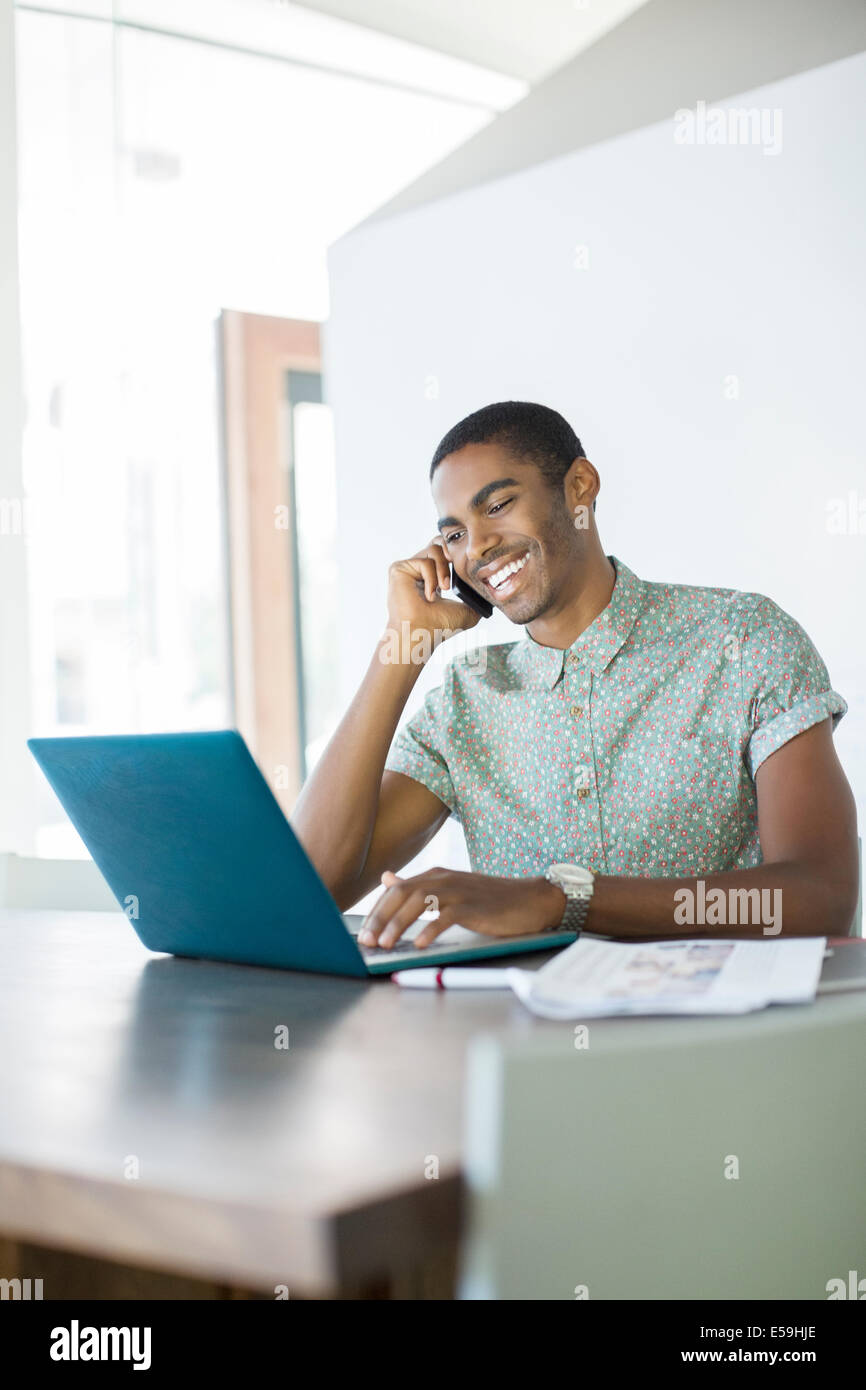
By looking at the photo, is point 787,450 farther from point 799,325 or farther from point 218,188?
point 218,188

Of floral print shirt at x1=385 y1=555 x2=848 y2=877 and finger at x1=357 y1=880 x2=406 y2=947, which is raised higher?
floral print shirt at x1=385 y1=555 x2=848 y2=877

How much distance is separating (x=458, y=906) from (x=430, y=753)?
2.47 feet

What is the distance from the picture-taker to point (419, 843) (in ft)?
6.90

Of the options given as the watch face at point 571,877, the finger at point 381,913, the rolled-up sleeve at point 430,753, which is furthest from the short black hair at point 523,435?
the finger at point 381,913

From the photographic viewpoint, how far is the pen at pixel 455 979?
47.3 inches

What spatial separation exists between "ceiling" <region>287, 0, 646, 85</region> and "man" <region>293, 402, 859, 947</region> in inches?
101

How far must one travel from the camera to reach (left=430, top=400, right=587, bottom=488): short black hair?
2.07 m

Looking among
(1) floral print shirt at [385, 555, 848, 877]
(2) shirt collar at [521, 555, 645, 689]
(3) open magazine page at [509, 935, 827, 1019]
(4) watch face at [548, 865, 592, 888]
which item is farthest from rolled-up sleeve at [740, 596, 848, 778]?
(3) open magazine page at [509, 935, 827, 1019]

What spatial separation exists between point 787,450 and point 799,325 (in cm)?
27

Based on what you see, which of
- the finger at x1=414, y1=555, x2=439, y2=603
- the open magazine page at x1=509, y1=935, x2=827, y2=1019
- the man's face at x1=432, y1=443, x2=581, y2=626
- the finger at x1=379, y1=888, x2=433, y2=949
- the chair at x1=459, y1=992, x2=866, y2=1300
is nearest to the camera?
the chair at x1=459, y1=992, x2=866, y2=1300

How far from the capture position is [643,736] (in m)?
1.92

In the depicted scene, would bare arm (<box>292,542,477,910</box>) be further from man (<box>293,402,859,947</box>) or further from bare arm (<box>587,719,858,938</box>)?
bare arm (<box>587,719,858,938</box>)

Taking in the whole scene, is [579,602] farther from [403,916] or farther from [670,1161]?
[670,1161]

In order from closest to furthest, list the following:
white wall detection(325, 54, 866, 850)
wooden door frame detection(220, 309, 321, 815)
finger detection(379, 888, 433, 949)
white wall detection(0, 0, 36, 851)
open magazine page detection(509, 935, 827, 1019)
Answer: open magazine page detection(509, 935, 827, 1019)
finger detection(379, 888, 433, 949)
white wall detection(325, 54, 866, 850)
white wall detection(0, 0, 36, 851)
wooden door frame detection(220, 309, 321, 815)
